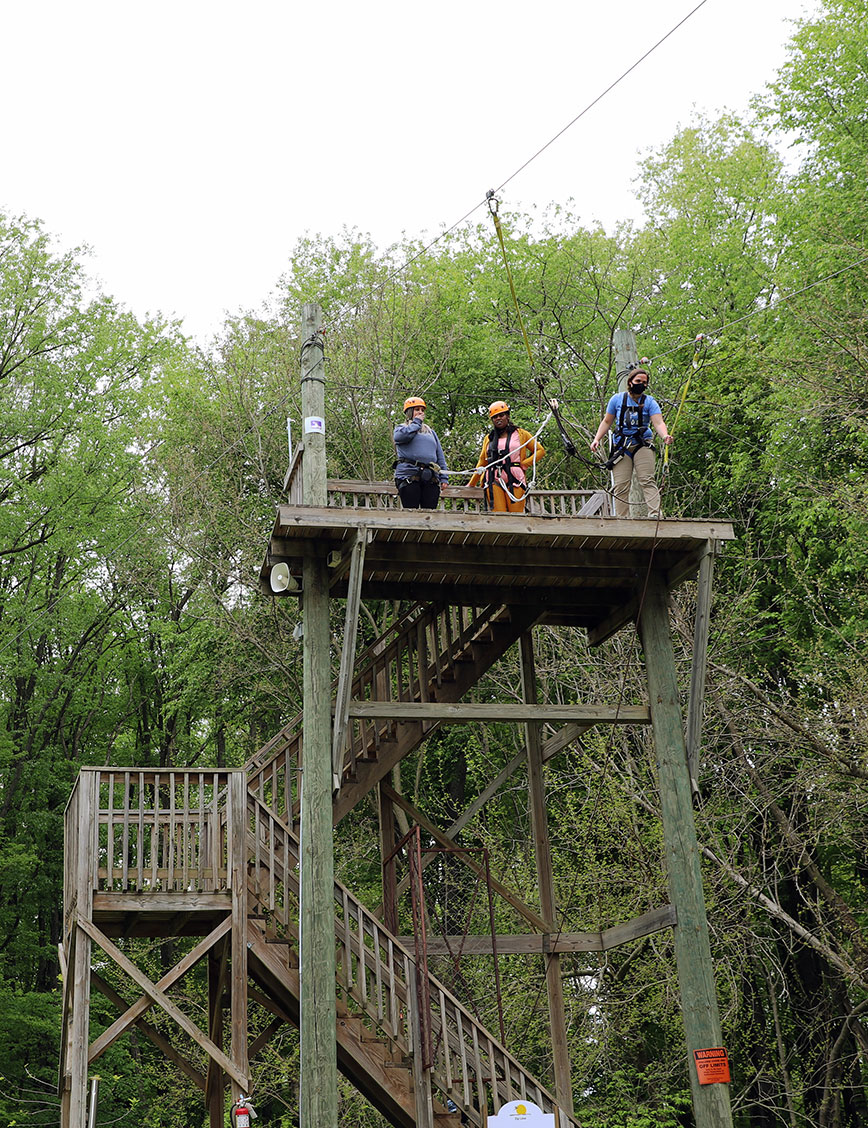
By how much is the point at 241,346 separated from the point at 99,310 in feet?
19.7

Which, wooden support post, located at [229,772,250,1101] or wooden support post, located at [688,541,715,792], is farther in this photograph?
wooden support post, located at [229,772,250,1101]

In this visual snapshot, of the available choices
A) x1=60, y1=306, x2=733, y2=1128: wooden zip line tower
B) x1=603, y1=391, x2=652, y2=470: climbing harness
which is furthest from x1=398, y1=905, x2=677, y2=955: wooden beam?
x1=603, y1=391, x2=652, y2=470: climbing harness

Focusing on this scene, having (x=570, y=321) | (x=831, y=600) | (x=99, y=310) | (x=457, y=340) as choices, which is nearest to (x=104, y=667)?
(x=99, y=310)

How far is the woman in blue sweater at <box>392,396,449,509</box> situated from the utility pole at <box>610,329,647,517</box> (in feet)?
5.67

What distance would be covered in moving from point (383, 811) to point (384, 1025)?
263cm

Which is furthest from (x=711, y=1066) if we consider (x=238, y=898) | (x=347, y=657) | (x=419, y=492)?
(x=419, y=492)

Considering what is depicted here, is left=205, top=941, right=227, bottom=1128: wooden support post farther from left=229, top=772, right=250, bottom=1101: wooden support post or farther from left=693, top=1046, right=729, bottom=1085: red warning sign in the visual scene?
left=693, top=1046, right=729, bottom=1085: red warning sign

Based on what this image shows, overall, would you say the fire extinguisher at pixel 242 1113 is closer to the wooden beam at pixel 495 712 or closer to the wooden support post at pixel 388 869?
the wooden support post at pixel 388 869

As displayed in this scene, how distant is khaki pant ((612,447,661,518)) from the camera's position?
11.7 meters

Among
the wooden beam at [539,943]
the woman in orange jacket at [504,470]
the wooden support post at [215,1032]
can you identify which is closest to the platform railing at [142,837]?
the wooden support post at [215,1032]

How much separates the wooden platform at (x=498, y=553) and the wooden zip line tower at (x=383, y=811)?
2cm

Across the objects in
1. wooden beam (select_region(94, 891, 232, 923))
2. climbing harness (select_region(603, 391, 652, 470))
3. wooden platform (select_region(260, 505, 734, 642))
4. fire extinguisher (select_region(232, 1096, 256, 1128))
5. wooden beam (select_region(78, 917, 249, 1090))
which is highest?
climbing harness (select_region(603, 391, 652, 470))

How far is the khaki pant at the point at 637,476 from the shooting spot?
1173 cm

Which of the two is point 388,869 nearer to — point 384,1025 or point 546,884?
point 546,884
